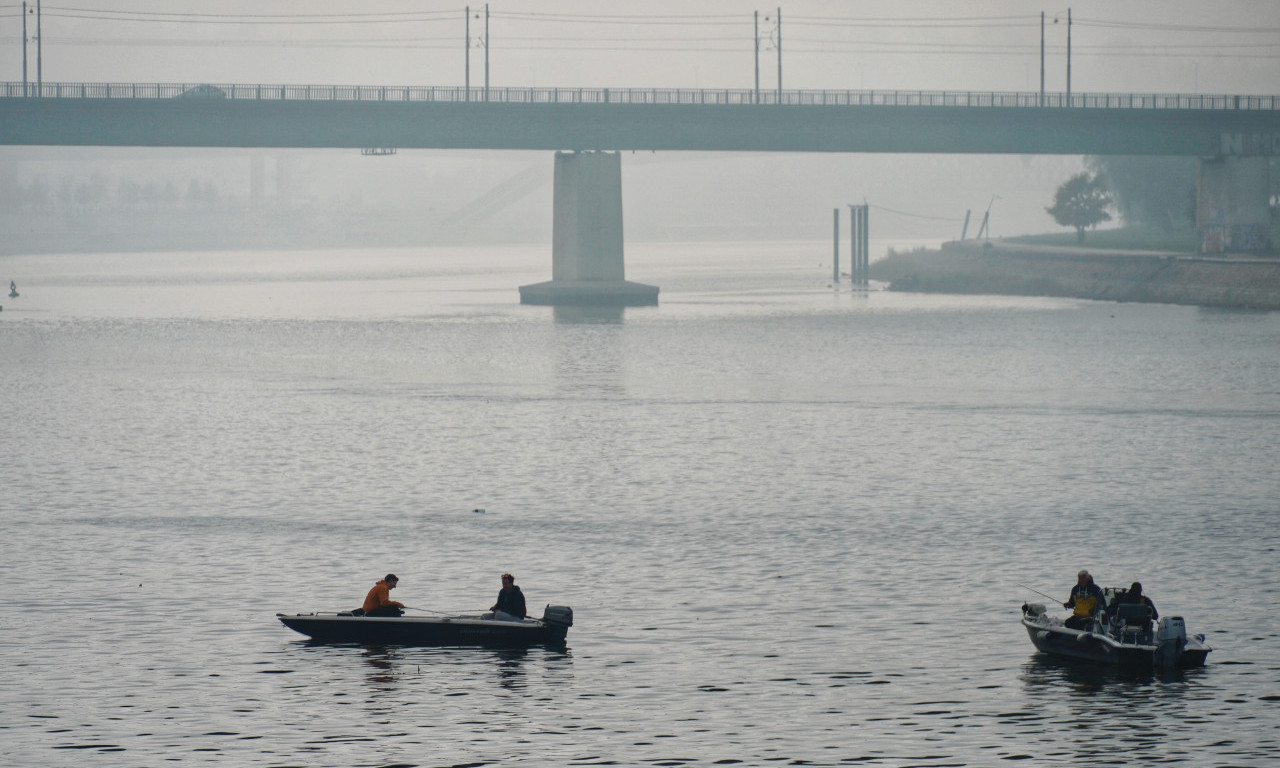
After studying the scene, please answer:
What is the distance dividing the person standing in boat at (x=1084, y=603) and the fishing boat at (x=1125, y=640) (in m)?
0.13

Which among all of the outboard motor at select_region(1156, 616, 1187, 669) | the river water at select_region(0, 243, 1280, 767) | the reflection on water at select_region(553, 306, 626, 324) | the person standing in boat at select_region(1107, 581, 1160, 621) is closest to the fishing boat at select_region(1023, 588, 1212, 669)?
the outboard motor at select_region(1156, 616, 1187, 669)

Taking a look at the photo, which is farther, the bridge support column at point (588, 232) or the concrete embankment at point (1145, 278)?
the bridge support column at point (588, 232)

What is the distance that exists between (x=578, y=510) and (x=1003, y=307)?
11424cm

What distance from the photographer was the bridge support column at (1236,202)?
6407 inches

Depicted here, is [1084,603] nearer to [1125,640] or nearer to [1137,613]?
[1125,640]

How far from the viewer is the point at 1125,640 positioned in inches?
1522

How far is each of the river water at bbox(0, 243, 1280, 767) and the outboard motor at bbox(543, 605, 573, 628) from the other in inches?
30.4

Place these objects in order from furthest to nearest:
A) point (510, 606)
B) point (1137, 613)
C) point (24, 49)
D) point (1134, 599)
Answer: point (24, 49) → point (510, 606) → point (1134, 599) → point (1137, 613)

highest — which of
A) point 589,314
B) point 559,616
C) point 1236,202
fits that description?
point 1236,202

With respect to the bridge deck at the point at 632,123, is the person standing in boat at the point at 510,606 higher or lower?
lower

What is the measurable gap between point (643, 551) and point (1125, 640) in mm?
16574

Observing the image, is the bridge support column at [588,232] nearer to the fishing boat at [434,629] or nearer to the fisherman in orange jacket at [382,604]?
the fisherman in orange jacket at [382,604]

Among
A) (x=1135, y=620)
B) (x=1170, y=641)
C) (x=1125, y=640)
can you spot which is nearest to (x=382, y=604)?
(x=1125, y=640)

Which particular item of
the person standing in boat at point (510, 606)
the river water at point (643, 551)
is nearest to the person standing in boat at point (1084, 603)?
the river water at point (643, 551)
